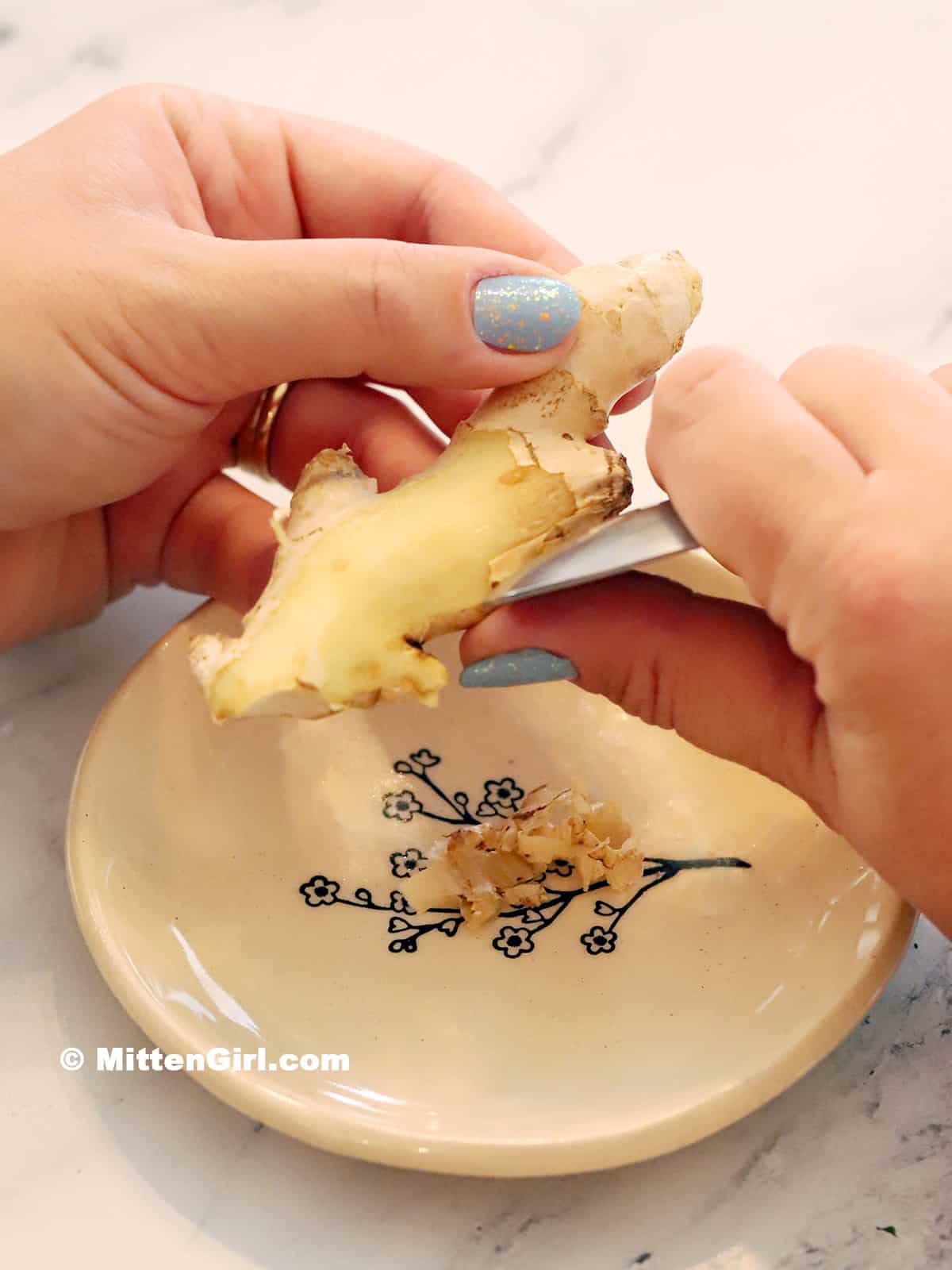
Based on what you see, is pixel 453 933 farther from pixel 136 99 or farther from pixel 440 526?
pixel 136 99

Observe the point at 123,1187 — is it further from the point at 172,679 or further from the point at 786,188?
the point at 786,188

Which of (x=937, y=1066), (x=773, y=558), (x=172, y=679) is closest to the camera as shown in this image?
(x=773, y=558)

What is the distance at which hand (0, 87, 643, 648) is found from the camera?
0.64 meters

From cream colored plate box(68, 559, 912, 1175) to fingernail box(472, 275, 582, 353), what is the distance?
0.18 m

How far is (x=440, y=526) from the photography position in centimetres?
60

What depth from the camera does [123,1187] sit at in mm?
574

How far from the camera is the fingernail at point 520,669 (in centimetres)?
59

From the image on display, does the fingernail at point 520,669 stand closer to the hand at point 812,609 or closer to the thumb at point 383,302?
the hand at point 812,609

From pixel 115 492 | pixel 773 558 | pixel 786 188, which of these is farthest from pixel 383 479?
pixel 786 188

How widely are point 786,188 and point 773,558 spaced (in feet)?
2.49

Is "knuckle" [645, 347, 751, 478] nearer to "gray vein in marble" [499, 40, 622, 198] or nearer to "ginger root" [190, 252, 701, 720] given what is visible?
"ginger root" [190, 252, 701, 720]

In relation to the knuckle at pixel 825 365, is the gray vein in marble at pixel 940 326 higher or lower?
lower

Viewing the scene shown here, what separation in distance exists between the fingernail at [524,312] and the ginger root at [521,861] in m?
0.25

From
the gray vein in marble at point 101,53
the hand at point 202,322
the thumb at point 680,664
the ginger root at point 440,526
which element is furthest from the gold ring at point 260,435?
the gray vein in marble at point 101,53
